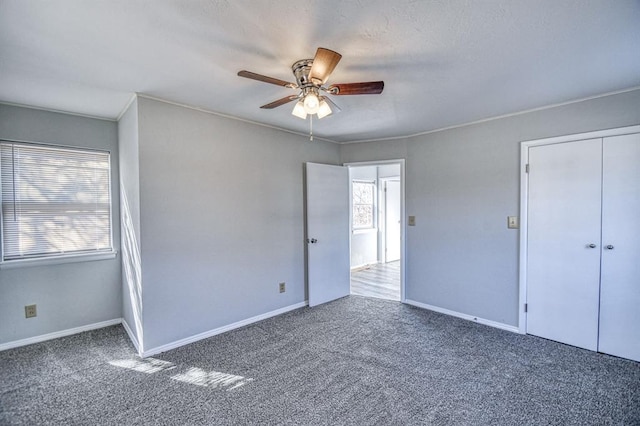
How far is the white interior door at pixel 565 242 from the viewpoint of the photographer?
281 centimetres

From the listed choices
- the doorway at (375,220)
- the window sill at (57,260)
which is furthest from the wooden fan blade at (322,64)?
the doorway at (375,220)

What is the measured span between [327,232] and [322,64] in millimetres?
2849

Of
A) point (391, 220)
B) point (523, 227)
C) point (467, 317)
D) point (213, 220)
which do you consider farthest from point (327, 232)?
point (391, 220)

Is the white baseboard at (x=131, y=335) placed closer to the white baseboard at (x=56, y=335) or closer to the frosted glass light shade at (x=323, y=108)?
the white baseboard at (x=56, y=335)

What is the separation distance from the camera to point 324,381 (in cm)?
238

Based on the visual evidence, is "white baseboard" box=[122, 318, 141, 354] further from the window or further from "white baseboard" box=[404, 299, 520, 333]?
the window

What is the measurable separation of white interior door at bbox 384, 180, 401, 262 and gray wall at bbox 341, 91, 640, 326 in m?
2.77

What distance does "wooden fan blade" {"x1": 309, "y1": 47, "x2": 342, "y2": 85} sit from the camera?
1572mm

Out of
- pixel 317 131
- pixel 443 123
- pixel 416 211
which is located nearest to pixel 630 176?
pixel 443 123

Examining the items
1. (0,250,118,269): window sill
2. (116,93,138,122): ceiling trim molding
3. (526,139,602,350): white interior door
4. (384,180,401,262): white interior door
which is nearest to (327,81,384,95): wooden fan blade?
(116,93,138,122): ceiling trim molding

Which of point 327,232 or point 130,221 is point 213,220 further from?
point 327,232

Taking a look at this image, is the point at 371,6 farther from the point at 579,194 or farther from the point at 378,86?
the point at 579,194

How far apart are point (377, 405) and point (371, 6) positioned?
2425 mm

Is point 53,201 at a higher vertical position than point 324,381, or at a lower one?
higher
